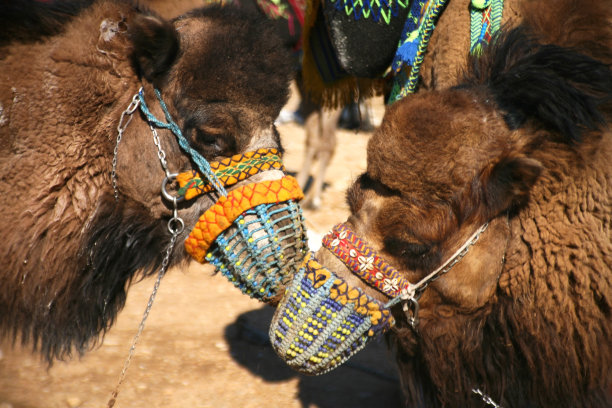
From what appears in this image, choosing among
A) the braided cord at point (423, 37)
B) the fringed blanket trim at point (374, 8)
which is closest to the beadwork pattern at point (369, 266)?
the braided cord at point (423, 37)

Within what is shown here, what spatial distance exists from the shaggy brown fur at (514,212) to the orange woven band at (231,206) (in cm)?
38

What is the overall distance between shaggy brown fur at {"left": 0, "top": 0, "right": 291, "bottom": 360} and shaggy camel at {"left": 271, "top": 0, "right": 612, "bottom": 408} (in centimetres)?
76

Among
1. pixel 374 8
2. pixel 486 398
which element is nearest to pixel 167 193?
pixel 486 398

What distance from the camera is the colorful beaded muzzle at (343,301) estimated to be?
8.32 feet

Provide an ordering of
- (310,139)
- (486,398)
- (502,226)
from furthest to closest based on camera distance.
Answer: (310,139)
(486,398)
(502,226)

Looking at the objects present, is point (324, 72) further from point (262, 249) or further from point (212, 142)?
point (262, 249)

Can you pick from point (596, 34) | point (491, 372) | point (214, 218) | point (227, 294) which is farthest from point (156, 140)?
point (227, 294)

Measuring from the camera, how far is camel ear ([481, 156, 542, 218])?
90.9 inches

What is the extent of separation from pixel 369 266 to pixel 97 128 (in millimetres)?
1384

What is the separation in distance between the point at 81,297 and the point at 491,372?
76.7 inches

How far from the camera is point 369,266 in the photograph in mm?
2527

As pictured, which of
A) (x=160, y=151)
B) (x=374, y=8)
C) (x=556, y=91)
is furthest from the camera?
(x=374, y=8)

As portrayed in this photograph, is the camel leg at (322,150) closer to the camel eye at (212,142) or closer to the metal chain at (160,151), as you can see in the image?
the camel eye at (212,142)

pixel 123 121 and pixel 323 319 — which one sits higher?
pixel 123 121
